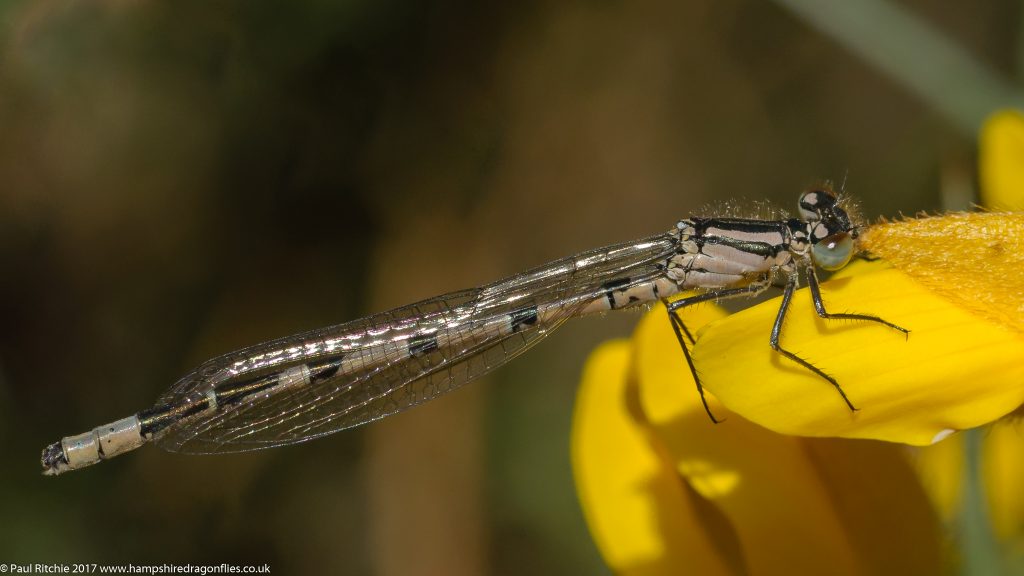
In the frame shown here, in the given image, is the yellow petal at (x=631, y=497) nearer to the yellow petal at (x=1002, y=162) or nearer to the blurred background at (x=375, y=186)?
the yellow petal at (x=1002, y=162)

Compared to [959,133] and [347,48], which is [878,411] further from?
[347,48]

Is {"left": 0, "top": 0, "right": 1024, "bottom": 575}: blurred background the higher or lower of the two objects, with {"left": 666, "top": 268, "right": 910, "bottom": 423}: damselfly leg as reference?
higher

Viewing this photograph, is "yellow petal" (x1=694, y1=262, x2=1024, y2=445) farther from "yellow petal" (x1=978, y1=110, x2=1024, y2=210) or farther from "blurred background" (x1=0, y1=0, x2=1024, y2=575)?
"blurred background" (x1=0, y1=0, x2=1024, y2=575)

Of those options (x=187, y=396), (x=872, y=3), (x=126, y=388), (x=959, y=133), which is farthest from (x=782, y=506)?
(x=126, y=388)

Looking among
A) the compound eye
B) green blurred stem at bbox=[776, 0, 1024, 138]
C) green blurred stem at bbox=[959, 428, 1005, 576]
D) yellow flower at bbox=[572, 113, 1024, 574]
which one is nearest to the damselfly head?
the compound eye

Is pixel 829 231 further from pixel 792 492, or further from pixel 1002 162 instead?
pixel 792 492

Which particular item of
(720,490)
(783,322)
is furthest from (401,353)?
(783,322)
